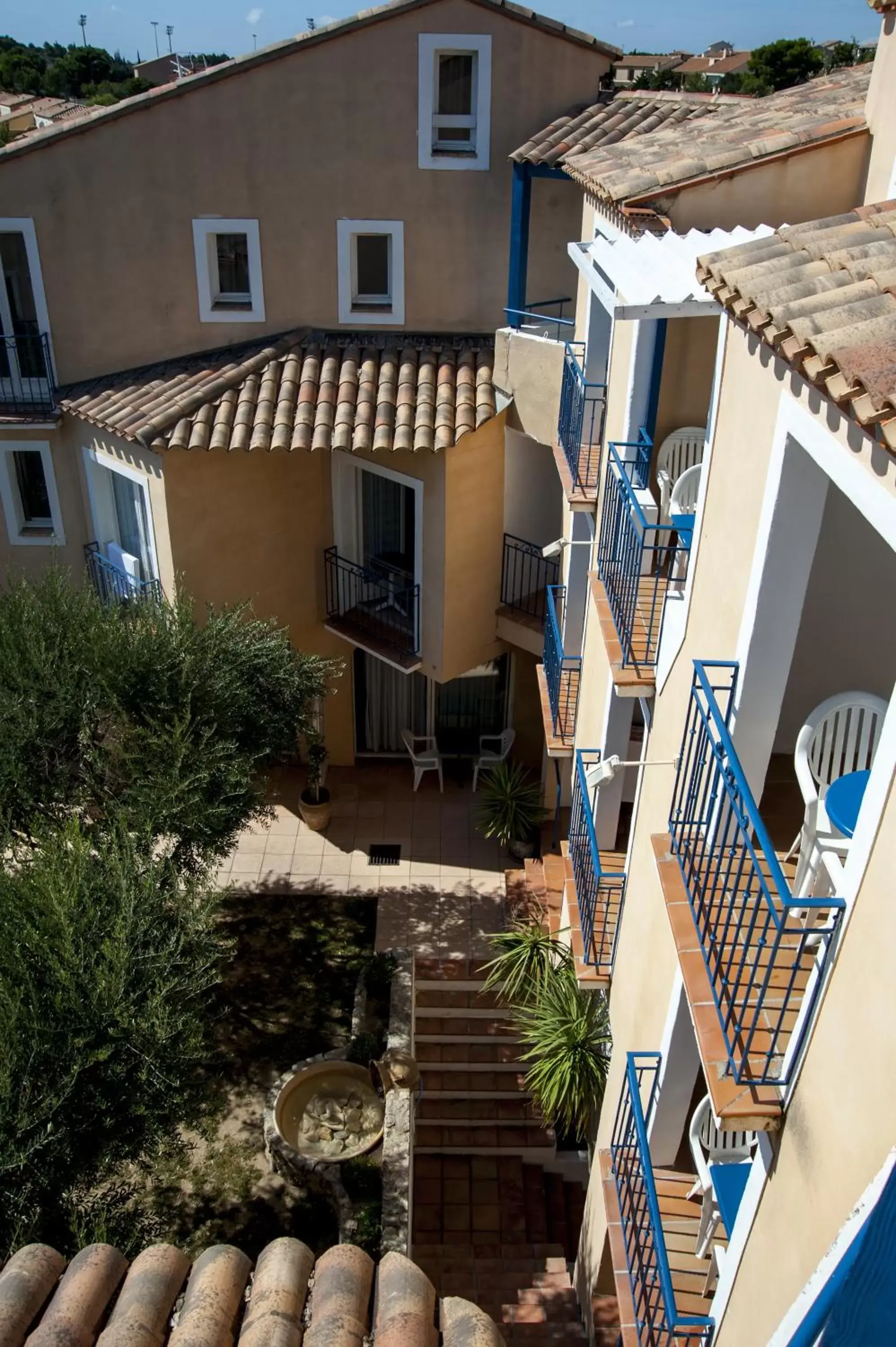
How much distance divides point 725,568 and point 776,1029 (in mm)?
3105

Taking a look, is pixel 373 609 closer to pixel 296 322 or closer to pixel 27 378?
pixel 296 322

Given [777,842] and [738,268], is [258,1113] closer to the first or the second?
[777,842]

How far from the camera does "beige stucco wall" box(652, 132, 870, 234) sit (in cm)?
918

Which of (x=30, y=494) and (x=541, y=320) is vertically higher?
(x=541, y=320)

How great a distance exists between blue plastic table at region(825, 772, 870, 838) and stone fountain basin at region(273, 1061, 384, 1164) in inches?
371

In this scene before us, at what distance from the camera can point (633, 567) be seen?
10.0 metres

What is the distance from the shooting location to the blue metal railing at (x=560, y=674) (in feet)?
49.5

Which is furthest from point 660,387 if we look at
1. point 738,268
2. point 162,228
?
point 162,228

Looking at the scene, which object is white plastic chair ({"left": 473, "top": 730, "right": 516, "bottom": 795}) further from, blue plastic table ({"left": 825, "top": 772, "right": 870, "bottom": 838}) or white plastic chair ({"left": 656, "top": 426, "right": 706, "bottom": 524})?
blue plastic table ({"left": 825, "top": 772, "right": 870, "bottom": 838})

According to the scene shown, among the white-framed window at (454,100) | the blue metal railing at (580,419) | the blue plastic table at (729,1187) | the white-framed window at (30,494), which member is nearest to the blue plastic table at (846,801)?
the blue plastic table at (729,1187)

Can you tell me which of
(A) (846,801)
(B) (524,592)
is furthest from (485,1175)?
(A) (846,801)

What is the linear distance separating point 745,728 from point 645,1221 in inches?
192

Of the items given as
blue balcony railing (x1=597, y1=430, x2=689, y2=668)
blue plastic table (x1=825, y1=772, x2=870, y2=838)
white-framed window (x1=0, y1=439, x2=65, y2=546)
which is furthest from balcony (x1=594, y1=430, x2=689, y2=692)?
white-framed window (x1=0, y1=439, x2=65, y2=546)

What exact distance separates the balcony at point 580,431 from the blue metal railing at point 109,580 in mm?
7544
